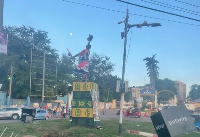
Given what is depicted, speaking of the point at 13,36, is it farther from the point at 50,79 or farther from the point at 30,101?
the point at 30,101

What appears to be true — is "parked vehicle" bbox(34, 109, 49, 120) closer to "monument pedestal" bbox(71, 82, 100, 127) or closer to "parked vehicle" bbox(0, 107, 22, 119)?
"parked vehicle" bbox(0, 107, 22, 119)

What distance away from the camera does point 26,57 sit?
52.9 m

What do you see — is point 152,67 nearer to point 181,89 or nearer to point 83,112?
point 181,89

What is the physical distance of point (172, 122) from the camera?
21.1ft

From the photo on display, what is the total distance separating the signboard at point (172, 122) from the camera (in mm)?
6358

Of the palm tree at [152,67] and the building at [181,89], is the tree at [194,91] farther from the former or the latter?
the palm tree at [152,67]

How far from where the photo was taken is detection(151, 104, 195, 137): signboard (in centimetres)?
636

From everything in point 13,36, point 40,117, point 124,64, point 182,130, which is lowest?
point 40,117

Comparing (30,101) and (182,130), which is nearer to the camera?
(182,130)

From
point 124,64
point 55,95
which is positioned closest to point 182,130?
point 124,64

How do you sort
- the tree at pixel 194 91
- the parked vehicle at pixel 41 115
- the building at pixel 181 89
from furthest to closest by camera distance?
the tree at pixel 194 91, the building at pixel 181 89, the parked vehicle at pixel 41 115

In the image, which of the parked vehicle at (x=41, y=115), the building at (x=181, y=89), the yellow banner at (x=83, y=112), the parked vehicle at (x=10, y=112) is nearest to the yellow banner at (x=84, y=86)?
the yellow banner at (x=83, y=112)

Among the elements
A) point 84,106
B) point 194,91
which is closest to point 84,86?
point 84,106

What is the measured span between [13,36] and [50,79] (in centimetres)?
1234
